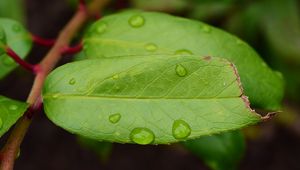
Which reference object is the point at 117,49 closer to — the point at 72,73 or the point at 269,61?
the point at 72,73

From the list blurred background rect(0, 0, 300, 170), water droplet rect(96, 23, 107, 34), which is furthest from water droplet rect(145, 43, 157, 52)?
blurred background rect(0, 0, 300, 170)

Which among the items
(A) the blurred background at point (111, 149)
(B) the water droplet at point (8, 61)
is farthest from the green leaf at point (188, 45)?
(A) the blurred background at point (111, 149)

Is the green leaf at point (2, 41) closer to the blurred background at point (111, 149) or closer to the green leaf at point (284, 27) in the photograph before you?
the green leaf at point (284, 27)

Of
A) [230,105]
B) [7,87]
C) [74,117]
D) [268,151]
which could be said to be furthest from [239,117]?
[7,87]

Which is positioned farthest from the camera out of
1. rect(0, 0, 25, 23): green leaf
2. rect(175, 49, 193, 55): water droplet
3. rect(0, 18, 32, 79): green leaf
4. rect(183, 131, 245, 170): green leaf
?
rect(0, 0, 25, 23): green leaf

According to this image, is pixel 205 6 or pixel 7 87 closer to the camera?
pixel 205 6

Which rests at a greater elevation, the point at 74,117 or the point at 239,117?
the point at 74,117

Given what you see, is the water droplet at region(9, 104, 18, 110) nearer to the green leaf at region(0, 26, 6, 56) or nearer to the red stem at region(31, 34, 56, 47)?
the green leaf at region(0, 26, 6, 56)
